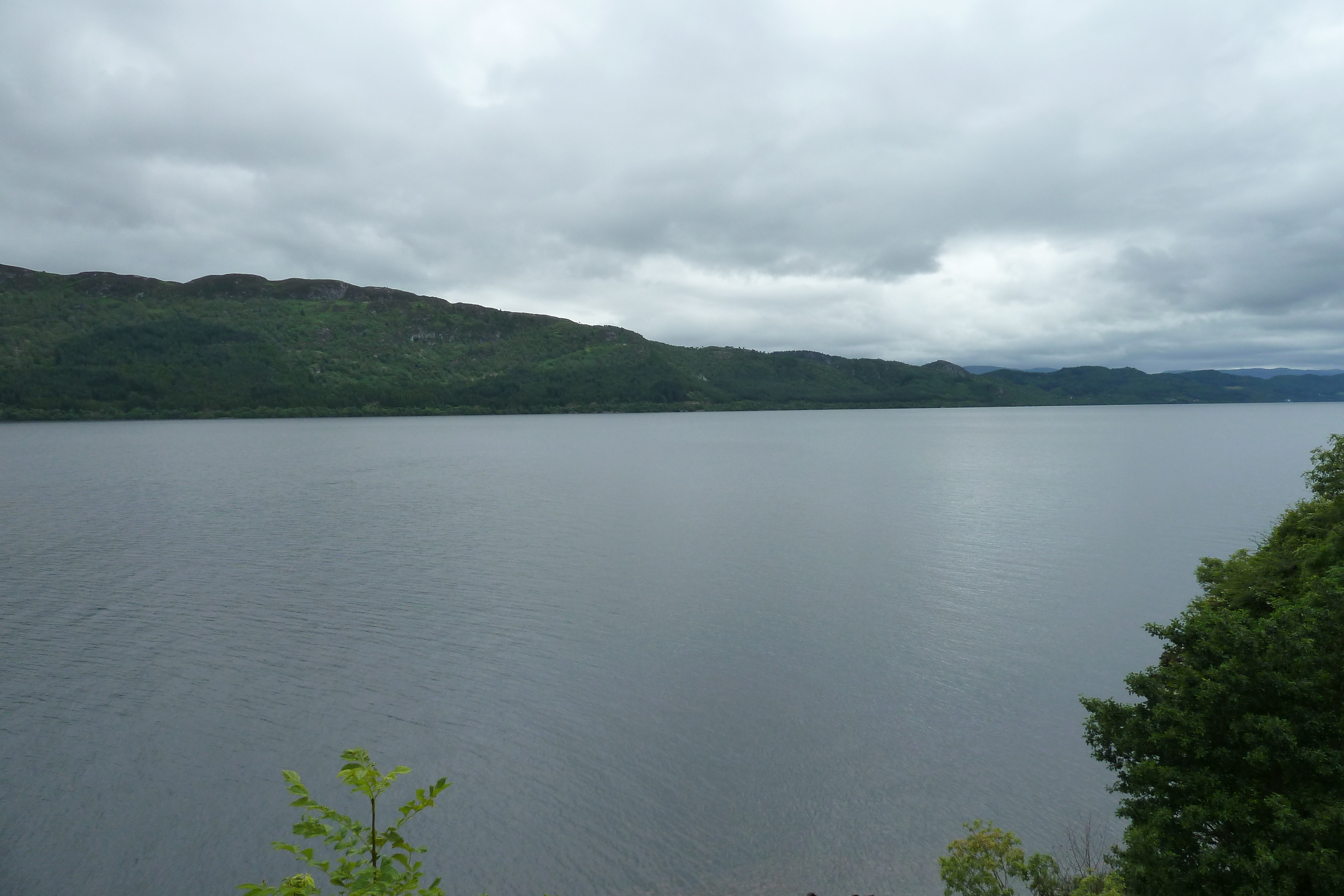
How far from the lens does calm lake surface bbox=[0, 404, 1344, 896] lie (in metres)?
14.5

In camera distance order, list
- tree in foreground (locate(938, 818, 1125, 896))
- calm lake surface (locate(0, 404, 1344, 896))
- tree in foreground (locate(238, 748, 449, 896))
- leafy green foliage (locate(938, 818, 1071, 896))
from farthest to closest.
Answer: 1. calm lake surface (locate(0, 404, 1344, 896))
2. leafy green foliage (locate(938, 818, 1071, 896))
3. tree in foreground (locate(938, 818, 1125, 896))
4. tree in foreground (locate(238, 748, 449, 896))

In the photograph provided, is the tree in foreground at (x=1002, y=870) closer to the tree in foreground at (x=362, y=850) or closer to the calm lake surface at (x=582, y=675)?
the calm lake surface at (x=582, y=675)

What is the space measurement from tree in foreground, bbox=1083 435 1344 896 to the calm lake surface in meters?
5.05

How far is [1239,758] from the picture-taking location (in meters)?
9.38

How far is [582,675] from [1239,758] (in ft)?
55.5

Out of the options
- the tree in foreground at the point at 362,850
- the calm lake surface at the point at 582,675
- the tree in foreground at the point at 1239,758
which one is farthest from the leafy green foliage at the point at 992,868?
the tree in foreground at the point at 362,850

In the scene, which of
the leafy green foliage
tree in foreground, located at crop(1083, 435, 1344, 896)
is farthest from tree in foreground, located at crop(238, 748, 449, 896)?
tree in foreground, located at crop(1083, 435, 1344, 896)

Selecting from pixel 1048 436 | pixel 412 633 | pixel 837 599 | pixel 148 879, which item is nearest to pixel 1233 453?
pixel 1048 436

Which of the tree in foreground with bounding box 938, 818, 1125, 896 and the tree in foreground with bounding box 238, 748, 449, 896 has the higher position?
the tree in foreground with bounding box 238, 748, 449, 896

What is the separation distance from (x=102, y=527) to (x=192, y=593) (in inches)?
809

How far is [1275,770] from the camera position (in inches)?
363

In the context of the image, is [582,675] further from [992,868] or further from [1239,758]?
[1239,758]

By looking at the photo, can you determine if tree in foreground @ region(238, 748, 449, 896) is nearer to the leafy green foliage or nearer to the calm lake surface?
the leafy green foliage

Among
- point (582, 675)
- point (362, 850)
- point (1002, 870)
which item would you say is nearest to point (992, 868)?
point (1002, 870)
